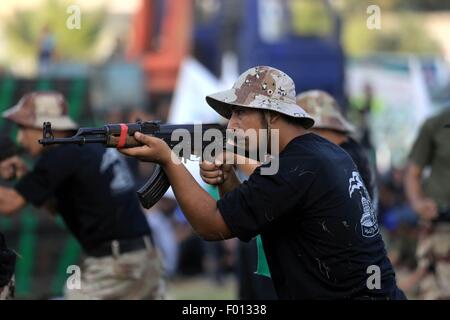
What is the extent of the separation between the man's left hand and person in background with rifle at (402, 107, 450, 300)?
369cm

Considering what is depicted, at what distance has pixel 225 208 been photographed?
4.29 metres

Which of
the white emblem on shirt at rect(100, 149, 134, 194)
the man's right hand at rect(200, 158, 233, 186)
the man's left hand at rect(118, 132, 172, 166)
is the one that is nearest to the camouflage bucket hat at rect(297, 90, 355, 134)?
the white emblem on shirt at rect(100, 149, 134, 194)

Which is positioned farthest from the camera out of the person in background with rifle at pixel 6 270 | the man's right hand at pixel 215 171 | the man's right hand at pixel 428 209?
the man's right hand at pixel 428 209

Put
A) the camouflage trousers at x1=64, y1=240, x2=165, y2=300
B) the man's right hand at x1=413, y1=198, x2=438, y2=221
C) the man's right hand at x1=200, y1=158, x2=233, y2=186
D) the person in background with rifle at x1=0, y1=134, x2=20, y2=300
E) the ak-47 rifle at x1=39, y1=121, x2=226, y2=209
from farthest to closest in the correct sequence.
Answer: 1. the man's right hand at x1=413, y1=198, x2=438, y2=221
2. the camouflage trousers at x1=64, y1=240, x2=165, y2=300
3. the person in background with rifle at x1=0, y1=134, x2=20, y2=300
4. the man's right hand at x1=200, y1=158, x2=233, y2=186
5. the ak-47 rifle at x1=39, y1=121, x2=226, y2=209

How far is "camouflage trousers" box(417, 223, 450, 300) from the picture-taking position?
7586mm

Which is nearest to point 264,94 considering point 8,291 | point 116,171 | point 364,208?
point 364,208

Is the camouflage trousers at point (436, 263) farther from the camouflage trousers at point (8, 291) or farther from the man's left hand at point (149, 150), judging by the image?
the man's left hand at point (149, 150)

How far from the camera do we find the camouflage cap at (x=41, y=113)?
6484mm

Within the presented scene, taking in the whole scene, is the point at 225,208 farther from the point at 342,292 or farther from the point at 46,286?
the point at 46,286

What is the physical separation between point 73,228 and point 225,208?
242 centimetres

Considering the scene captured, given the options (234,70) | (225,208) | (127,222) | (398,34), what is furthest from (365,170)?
(398,34)

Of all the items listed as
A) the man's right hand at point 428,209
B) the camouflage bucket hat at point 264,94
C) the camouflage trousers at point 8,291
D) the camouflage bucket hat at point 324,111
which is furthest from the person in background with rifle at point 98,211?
the man's right hand at point 428,209

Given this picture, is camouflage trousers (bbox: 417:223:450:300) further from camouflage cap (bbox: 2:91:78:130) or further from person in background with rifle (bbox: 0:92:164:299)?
camouflage cap (bbox: 2:91:78:130)

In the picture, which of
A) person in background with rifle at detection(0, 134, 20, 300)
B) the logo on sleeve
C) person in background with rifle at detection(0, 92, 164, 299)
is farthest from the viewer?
person in background with rifle at detection(0, 92, 164, 299)
